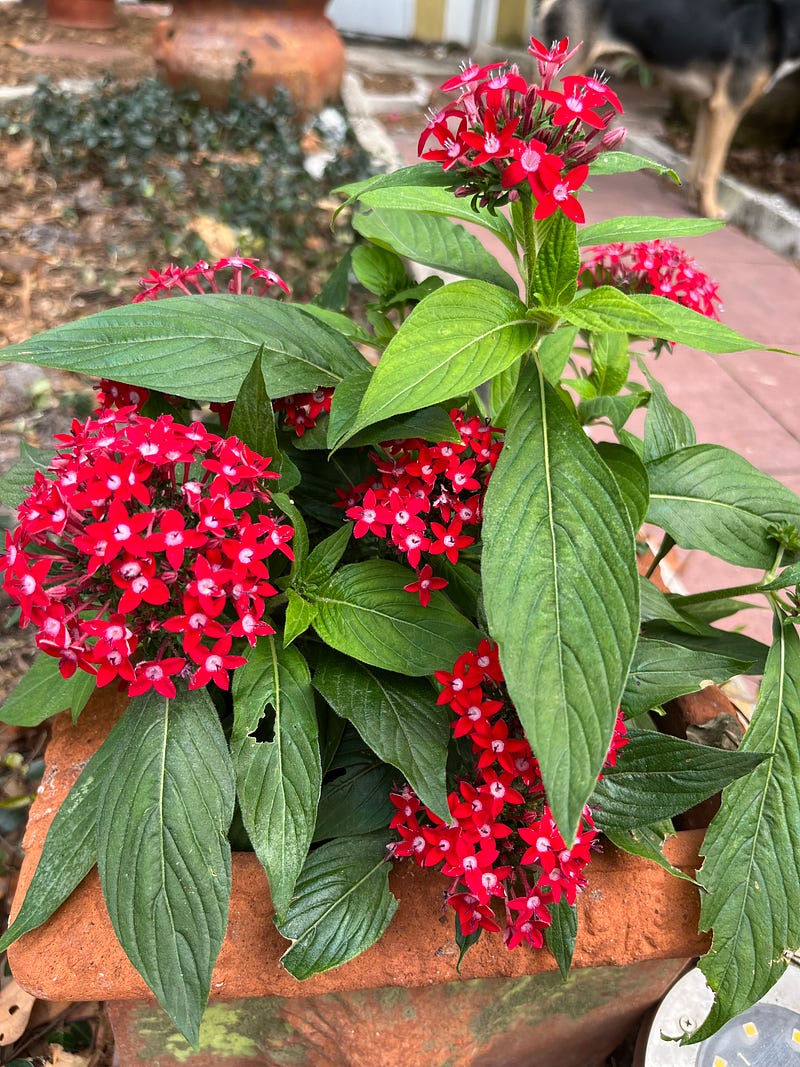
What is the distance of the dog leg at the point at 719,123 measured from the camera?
3811 millimetres

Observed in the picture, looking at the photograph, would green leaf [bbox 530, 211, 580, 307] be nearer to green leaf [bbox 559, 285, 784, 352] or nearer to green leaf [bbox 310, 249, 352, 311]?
green leaf [bbox 559, 285, 784, 352]

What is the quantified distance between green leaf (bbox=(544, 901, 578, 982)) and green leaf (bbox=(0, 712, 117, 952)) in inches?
19.7

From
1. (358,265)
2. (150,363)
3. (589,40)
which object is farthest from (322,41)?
(150,363)

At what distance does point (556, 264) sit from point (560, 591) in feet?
1.23

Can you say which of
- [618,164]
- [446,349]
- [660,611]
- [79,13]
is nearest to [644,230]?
[618,164]

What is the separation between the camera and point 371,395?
2.57 feet

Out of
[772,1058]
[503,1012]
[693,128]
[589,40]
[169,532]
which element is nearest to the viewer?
[169,532]

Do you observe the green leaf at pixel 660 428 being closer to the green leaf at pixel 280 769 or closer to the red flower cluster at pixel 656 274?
the red flower cluster at pixel 656 274

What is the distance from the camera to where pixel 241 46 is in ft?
12.3

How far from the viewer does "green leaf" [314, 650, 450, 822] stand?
0.85 meters

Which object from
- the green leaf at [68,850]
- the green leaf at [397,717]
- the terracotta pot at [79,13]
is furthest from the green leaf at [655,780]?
the terracotta pot at [79,13]

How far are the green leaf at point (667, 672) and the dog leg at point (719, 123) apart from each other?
3438 mm

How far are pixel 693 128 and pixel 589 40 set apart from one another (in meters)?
1.88

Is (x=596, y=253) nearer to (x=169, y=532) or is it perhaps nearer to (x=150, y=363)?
(x=150, y=363)
